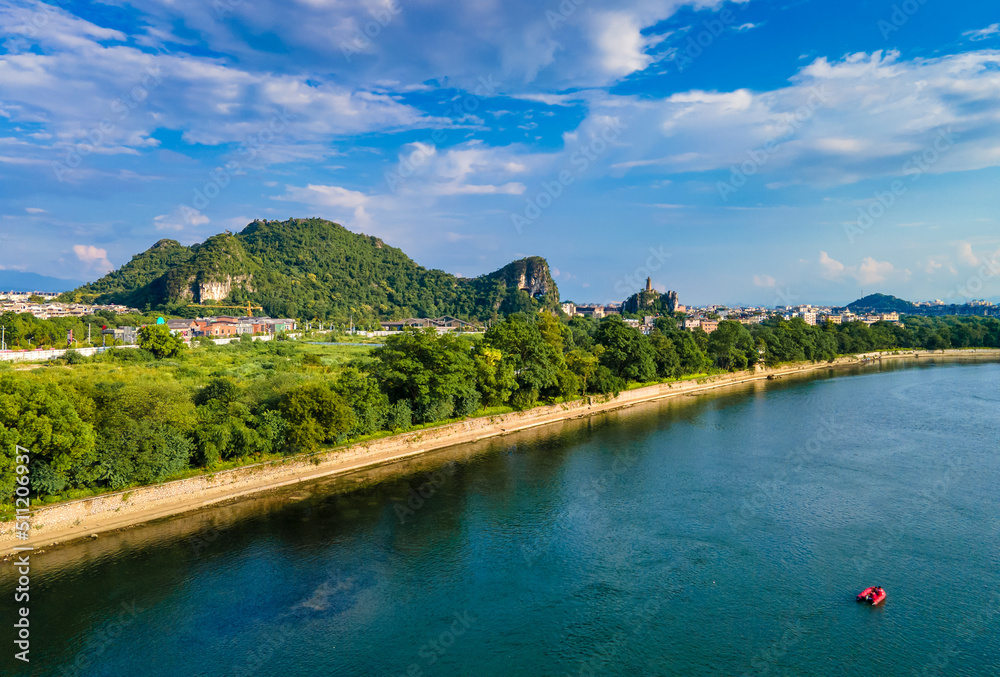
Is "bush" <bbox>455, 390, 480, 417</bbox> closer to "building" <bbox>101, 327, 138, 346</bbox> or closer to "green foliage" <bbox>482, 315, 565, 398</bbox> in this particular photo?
"green foliage" <bbox>482, 315, 565, 398</bbox>

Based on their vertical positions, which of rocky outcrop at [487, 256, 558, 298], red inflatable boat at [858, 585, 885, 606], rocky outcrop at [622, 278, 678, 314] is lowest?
red inflatable boat at [858, 585, 885, 606]

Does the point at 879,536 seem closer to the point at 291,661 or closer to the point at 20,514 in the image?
the point at 291,661

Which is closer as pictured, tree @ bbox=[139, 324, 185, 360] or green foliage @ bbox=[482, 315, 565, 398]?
green foliage @ bbox=[482, 315, 565, 398]

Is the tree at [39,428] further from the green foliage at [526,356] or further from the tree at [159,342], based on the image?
the tree at [159,342]

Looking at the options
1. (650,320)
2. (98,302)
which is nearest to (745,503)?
(650,320)

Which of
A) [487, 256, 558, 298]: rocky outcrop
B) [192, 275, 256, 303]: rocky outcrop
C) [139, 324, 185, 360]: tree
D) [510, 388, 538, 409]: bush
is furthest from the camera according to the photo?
[487, 256, 558, 298]: rocky outcrop

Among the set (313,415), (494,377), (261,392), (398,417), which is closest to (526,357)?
(494,377)

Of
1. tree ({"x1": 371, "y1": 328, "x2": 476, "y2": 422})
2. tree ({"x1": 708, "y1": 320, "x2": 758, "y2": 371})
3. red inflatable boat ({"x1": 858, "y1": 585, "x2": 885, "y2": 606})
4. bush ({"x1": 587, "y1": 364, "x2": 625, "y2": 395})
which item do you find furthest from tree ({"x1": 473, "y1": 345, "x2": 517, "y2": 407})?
tree ({"x1": 708, "y1": 320, "x2": 758, "y2": 371})
